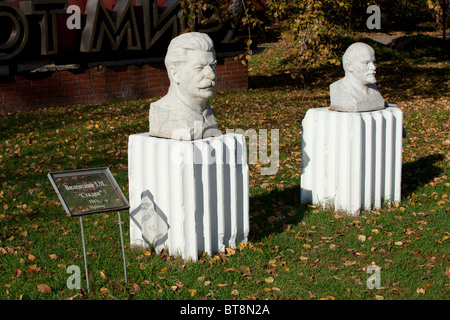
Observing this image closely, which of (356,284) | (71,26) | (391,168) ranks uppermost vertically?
(71,26)

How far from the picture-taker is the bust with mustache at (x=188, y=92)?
205 inches

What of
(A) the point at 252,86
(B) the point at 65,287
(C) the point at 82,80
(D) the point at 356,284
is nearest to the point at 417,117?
(A) the point at 252,86

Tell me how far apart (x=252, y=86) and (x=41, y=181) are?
9.62 meters

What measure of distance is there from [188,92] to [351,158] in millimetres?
2298

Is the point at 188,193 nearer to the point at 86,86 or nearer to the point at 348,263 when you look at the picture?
the point at 348,263

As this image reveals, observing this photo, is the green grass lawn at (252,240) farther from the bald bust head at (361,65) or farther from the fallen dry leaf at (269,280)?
the bald bust head at (361,65)

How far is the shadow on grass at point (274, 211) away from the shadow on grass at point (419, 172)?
1423 millimetres

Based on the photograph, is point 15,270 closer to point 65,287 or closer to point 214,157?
point 65,287

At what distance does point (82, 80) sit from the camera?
44.1 feet

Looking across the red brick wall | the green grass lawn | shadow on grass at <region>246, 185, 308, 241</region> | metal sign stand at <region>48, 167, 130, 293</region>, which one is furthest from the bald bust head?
the red brick wall

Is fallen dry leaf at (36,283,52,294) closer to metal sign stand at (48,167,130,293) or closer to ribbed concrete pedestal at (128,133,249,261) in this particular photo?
metal sign stand at (48,167,130,293)

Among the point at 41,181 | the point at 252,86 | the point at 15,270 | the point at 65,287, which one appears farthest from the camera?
the point at 252,86

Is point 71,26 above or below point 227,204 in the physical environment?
above

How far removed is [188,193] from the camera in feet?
16.9
